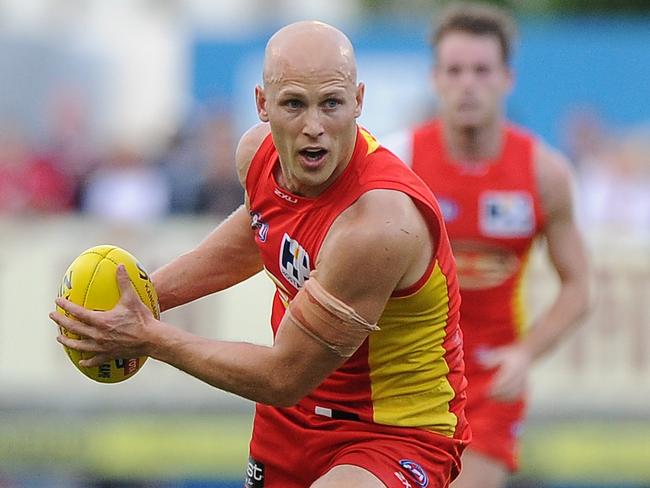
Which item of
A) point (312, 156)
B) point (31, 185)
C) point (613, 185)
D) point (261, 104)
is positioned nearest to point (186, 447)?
point (31, 185)

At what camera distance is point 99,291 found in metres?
5.45

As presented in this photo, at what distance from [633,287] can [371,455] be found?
259 inches

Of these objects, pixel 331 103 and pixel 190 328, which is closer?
pixel 331 103

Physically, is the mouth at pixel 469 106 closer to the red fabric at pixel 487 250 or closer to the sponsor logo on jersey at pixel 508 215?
the red fabric at pixel 487 250

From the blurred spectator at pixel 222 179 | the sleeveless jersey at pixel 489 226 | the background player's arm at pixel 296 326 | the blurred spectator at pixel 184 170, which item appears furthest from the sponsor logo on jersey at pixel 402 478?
the blurred spectator at pixel 184 170

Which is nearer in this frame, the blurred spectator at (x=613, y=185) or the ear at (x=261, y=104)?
the ear at (x=261, y=104)

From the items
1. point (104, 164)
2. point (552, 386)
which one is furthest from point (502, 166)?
point (104, 164)

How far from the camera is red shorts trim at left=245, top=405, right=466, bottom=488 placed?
218 inches

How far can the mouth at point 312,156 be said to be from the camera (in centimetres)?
518

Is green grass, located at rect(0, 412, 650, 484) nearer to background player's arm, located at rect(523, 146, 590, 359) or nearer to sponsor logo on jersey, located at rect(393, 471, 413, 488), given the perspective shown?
background player's arm, located at rect(523, 146, 590, 359)

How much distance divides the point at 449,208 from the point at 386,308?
2.25 m

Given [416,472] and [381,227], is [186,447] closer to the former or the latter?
[416,472]

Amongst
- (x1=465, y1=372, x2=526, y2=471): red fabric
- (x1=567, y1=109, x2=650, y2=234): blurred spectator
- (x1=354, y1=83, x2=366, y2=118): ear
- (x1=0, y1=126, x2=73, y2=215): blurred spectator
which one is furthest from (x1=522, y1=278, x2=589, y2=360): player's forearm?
(x1=0, y1=126, x2=73, y2=215): blurred spectator

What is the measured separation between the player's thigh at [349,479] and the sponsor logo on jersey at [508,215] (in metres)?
2.41
